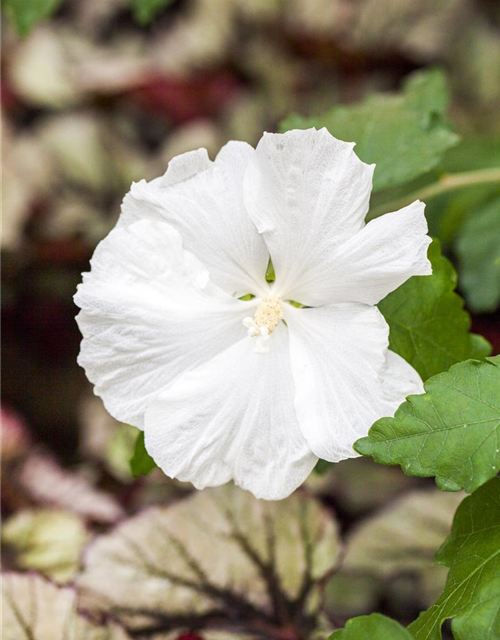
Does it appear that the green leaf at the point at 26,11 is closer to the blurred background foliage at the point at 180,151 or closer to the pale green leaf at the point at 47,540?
the blurred background foliage at the point at 180,151

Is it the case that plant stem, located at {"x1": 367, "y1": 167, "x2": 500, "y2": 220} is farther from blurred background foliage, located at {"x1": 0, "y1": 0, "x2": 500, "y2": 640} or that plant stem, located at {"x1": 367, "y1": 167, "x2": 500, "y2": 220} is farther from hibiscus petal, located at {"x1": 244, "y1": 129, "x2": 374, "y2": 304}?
hibiscus petal, located at {"x1": 244, "y1": 129, "x2": 374, "y2": 304}

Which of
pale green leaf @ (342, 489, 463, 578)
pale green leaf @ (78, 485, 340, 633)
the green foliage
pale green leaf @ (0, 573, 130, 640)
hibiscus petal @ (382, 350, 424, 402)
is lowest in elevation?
pale green leaf @ (342, 489, 463, 578)

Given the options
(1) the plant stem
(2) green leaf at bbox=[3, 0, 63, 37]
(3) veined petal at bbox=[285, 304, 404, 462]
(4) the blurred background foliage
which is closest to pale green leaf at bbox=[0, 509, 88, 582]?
(4) the blurred background foliage

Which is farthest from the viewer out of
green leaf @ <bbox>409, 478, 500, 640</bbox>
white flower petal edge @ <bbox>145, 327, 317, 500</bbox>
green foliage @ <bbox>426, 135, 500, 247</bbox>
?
green foliage @ <bbox>426, 135, 500, 247</bbox>

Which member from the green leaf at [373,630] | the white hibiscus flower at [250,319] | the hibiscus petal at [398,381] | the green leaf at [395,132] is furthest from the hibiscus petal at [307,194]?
the green leaf at [373,630]

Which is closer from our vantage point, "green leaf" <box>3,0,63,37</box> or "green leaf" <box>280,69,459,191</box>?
"green leaf" <box>280,69,459,191</box>

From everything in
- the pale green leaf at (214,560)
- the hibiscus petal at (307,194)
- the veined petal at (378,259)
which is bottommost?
the pale green leaf at (214,560)

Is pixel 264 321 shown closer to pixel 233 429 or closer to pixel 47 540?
pixel 233 429

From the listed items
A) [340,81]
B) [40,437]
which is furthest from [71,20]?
[40,437]
